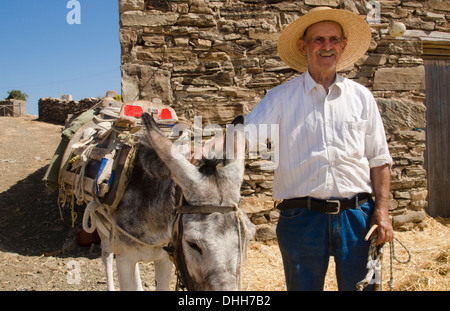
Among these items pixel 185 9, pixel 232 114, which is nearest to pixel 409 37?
pixel 232 114

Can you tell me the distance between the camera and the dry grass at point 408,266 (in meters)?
3.23

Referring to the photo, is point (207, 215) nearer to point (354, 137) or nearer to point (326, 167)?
point (326, 167)

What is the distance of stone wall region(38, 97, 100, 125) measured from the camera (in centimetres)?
1274

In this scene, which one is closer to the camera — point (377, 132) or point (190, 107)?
point (377, 132)

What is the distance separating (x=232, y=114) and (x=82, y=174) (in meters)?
2.27

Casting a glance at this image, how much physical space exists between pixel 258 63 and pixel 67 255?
356cm

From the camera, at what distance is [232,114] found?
4391 millimetres

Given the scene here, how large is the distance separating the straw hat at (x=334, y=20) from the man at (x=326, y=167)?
12 mm

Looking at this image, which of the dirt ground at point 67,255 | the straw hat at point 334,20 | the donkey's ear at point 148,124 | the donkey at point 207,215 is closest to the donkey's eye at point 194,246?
the donkey at point 207,215

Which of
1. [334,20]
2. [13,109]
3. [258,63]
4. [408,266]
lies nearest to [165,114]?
[334,20]

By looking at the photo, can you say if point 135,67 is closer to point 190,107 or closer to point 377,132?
point 190,107

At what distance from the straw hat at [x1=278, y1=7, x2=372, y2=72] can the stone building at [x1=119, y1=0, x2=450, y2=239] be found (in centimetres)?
204

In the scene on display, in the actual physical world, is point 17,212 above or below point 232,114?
below

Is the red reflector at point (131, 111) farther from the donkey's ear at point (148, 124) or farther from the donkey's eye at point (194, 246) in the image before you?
the donkey's eye at point (194, 246)
